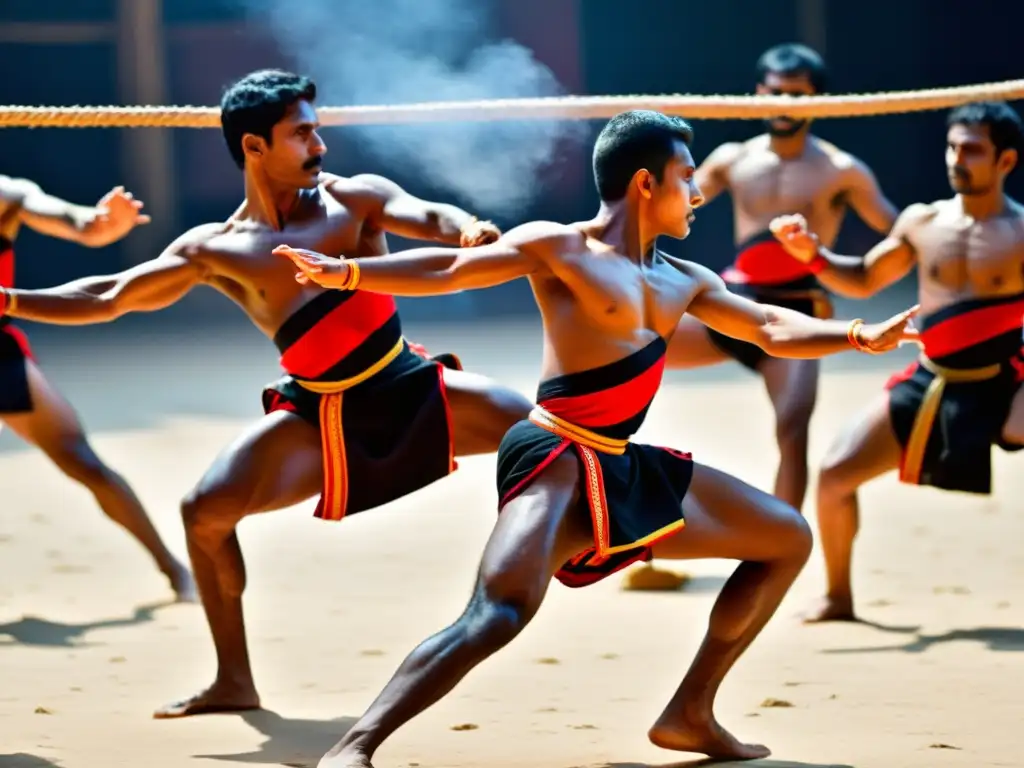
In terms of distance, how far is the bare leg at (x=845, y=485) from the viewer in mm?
5727

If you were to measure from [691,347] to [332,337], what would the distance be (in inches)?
83.7

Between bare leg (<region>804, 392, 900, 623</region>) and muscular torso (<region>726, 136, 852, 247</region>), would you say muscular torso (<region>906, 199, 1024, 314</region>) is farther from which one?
muscular torso (<region>726, 136, 852, 247</region>)

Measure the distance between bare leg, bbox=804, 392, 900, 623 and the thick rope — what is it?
1011 millimetres

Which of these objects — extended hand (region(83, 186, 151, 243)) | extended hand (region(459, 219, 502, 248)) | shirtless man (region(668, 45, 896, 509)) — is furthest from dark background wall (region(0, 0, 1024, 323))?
extended hand (region(459, 219, 502, 248))

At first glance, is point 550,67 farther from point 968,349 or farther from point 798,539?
point 798,539

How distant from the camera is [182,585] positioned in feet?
20.8

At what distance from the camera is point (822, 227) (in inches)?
278

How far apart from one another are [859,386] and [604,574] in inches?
267

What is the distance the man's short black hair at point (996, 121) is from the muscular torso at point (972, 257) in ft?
0.62

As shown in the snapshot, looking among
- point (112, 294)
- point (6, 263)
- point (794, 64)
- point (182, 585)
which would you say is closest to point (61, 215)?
point (6, 263)

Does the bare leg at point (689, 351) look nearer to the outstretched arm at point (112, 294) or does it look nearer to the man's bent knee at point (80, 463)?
the man's bent knee at point (80, 463)

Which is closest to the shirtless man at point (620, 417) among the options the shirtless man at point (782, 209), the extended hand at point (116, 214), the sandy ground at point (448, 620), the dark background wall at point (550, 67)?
the sandy ground at point (448, 620)

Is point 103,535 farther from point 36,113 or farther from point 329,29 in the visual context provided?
point 329,29

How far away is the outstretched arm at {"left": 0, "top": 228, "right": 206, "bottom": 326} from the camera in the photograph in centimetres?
459
